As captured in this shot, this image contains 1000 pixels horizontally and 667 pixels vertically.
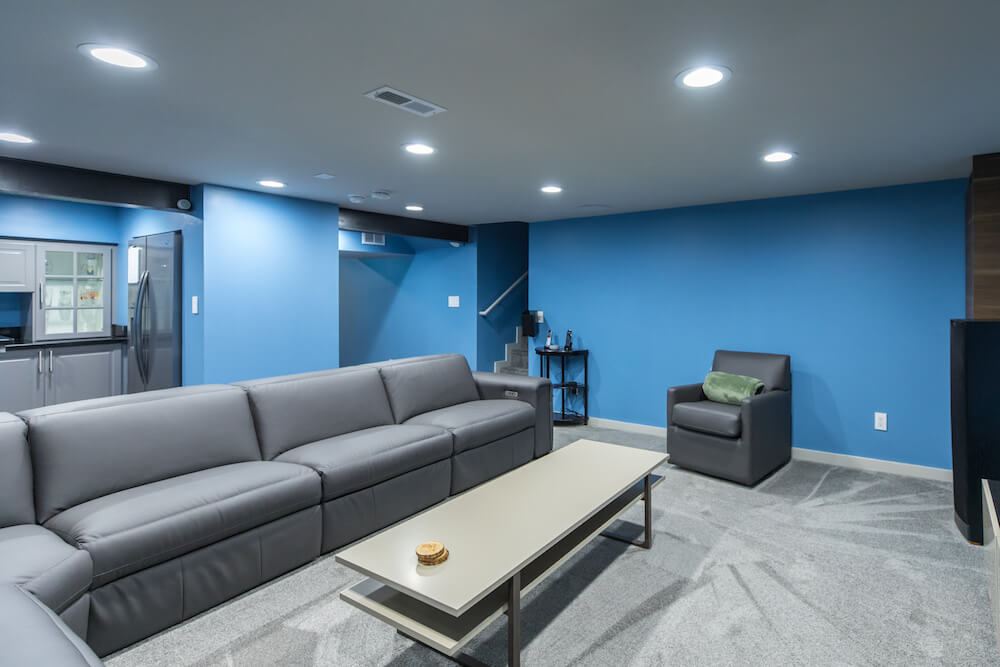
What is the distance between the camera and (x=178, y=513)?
204cm

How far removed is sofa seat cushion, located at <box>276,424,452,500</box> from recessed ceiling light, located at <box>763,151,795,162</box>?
253 cm

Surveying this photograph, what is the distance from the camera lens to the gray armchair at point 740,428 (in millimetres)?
3623

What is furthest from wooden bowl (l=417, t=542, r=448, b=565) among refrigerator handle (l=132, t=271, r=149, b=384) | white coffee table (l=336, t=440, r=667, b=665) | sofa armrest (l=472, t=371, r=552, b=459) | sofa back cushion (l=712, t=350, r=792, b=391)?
refrigerator handle (l=132, t=271, r=149, b=384)

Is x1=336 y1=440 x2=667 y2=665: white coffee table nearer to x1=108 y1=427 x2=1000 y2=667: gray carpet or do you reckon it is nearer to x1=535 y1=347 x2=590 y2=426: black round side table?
x1=108 y1=427 x2=1000 y2=667: gray carpet

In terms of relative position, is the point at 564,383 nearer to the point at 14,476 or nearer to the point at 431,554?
the point at 431,554

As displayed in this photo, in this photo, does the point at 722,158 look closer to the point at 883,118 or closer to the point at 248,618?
the point at 883,118

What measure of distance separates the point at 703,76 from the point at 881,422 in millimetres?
3370

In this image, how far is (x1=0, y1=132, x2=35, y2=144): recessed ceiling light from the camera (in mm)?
2750

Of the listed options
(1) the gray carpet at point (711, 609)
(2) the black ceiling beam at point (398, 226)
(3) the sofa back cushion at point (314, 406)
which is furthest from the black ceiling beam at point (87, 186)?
(1) the gray carpet at point (711, 609)

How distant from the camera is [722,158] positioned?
3154 millimetres

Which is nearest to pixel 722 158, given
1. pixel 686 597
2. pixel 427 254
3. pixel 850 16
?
pixel 850 16

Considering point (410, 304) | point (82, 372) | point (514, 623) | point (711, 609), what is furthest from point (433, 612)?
point (410, 304)

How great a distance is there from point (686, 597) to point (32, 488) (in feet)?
8.76

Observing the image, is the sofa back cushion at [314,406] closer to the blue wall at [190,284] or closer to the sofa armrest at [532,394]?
the sofa armrest at [532,394]
